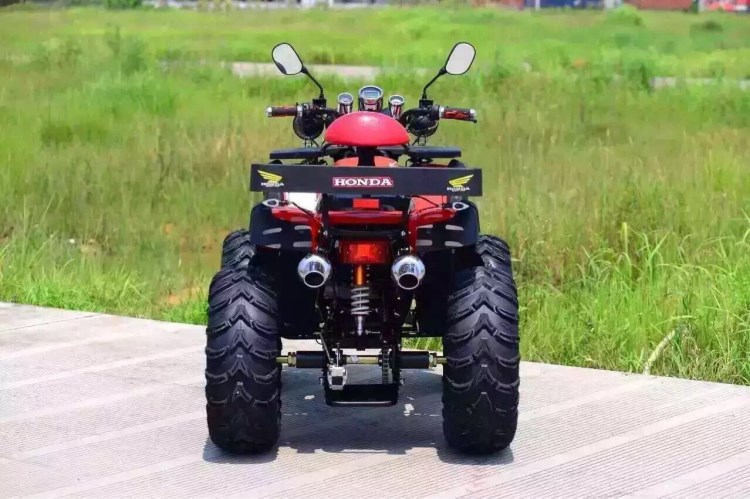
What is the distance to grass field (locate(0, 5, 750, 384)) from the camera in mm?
7625

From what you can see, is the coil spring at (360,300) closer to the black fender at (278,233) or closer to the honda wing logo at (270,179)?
the black fender at (278,233)

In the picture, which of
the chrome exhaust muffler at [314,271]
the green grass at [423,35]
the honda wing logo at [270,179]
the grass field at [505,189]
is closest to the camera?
the chrome exhaust muffler at [314,271]

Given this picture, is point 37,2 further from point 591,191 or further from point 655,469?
point 655,469

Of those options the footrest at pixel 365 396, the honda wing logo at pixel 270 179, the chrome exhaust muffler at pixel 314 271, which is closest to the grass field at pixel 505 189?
the footrest at pixel 365 396

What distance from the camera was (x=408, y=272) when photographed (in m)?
5.08

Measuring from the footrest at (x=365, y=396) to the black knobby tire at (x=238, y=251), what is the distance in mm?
715

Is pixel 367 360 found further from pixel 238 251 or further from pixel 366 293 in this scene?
pixel 238 251

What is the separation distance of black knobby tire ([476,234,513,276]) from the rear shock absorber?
55 cm

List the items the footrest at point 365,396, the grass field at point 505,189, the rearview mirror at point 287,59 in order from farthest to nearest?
the grass field at point 505,189 → the rearview mirror at point 287,59 → the footrest at point 365,396

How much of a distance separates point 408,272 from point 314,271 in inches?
14.0

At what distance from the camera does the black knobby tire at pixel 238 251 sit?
5771 mm

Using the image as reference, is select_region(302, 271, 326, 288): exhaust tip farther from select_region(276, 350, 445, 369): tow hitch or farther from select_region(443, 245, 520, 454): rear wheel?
select_region(443, 245, 520, 454): rear wheel

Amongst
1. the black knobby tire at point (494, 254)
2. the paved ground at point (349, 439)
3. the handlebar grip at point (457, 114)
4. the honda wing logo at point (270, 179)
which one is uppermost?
the handlebar grip at point (457, 114)

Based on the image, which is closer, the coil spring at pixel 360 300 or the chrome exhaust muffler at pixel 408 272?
the chrome exhaust muffler at pixel 408 272
